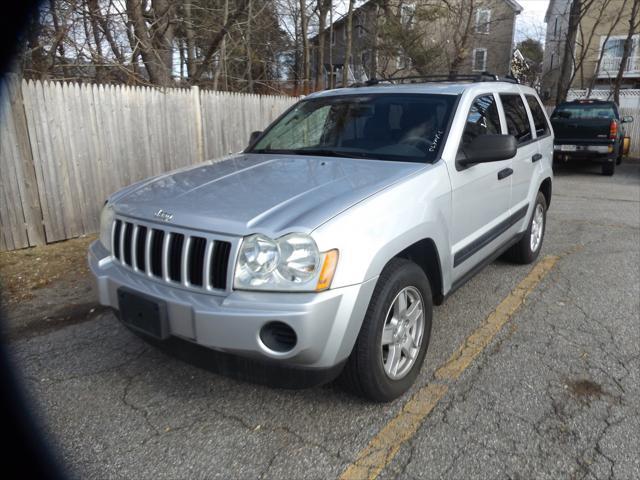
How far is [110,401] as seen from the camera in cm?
290

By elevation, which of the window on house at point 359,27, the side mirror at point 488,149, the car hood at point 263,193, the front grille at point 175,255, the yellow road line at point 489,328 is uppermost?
the window on house at point 359,27

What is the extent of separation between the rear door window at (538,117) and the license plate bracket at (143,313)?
421 cm

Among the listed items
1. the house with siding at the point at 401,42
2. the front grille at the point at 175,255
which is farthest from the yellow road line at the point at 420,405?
the house with siding at the point at 401,42

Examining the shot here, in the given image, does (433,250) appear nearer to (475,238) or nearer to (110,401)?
(475,238)

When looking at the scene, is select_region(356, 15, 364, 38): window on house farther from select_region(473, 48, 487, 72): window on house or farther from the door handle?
the door handle

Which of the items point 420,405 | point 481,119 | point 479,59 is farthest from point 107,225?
point 479,59

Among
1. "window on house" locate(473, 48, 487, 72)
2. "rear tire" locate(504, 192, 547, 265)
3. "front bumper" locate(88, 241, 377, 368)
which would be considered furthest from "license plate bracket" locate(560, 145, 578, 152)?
"window on house" locate(473, 48, 487, 72)

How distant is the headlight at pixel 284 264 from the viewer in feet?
7.38

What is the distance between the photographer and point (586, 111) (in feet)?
42.9

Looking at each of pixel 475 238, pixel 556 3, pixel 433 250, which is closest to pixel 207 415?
pixel 433 250

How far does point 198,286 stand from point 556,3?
43589 millimetres

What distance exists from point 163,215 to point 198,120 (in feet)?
19.6

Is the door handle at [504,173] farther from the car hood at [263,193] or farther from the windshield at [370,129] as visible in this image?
the car hood at [263,193]

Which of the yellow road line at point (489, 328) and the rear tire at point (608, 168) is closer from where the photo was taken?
the yellow road line at point (489, 328)
